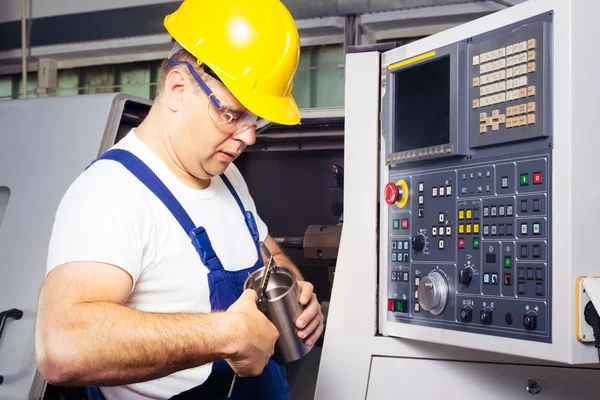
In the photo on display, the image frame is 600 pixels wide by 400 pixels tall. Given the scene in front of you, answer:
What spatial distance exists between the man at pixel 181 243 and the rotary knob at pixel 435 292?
0.71ft

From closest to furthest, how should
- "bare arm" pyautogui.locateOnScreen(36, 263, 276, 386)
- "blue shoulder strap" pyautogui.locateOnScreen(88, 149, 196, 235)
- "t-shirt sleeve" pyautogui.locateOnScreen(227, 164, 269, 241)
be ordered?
"bare arm" pyautogui.locateOnScreen(36, 263, 276, 386), "blue shoulder strap" pyautogui.locateOnScreen(88, 149, 196, 235), "t-shirt sleeve" pyautogui.locateOnScreen(227, 164, 269, 241)

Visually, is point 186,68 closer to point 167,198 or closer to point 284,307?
point 167,198

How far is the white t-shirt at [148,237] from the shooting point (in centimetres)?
104

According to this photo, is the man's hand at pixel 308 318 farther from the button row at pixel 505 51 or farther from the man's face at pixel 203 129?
the button row at pixel 505 51

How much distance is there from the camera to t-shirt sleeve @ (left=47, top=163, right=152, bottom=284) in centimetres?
102

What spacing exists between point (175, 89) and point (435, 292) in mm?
627

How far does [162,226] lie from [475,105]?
24.0 inches

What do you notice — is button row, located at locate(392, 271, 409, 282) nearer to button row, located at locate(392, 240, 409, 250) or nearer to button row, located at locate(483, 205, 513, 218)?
button row, located at locate(392, 240, 409, 250)

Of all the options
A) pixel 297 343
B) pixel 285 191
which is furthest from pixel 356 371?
pixel 285 191

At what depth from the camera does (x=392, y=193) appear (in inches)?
53.9

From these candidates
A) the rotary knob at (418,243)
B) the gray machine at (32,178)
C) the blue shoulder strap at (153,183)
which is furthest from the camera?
the gray machine at (32,178)

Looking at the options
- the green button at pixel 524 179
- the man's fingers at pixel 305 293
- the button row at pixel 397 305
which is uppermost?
the green button at pixel 524 179

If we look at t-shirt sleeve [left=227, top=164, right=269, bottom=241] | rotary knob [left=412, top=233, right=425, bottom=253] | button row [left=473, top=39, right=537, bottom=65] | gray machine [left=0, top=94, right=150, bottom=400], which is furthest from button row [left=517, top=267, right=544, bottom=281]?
gray machine [left=0, top=94, right=150, bottom=400]

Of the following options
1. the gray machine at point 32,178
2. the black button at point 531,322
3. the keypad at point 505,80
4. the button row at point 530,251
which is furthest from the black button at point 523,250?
the gray machine at point 32,178
